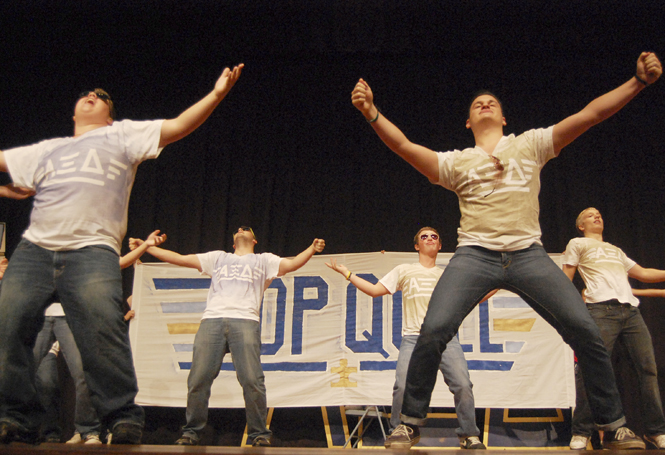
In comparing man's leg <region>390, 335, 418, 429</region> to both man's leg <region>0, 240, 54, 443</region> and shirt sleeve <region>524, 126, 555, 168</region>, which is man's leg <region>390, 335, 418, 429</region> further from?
man's leg <region>0, 240, 54, 443</region>

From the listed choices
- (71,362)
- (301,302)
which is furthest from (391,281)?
(71,362)

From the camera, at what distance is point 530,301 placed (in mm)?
2207

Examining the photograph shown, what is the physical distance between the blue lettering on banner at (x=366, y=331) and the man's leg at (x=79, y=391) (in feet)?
7.45

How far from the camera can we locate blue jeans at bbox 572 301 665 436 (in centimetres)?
372

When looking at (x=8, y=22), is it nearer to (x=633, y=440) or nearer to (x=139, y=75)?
(x=139, y=75)

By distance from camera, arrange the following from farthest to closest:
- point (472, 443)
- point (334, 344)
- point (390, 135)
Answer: point (334, 344) → point (472, 443) → point (390, 135)

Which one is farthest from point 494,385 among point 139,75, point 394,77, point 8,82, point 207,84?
point 8,82

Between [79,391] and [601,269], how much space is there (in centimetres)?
425

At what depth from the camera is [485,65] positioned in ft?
19.7

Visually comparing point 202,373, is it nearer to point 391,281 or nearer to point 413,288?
point 391,281

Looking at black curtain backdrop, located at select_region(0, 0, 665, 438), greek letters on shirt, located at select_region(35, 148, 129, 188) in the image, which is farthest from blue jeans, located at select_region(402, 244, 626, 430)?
black curtain backdrop, located at select_region(0, 0, 665, 438)

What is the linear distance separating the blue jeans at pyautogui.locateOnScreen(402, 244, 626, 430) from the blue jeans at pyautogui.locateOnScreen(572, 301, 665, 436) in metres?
1.85

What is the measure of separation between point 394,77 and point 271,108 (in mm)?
1559

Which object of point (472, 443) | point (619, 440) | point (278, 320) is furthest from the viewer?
point (278, 320)
